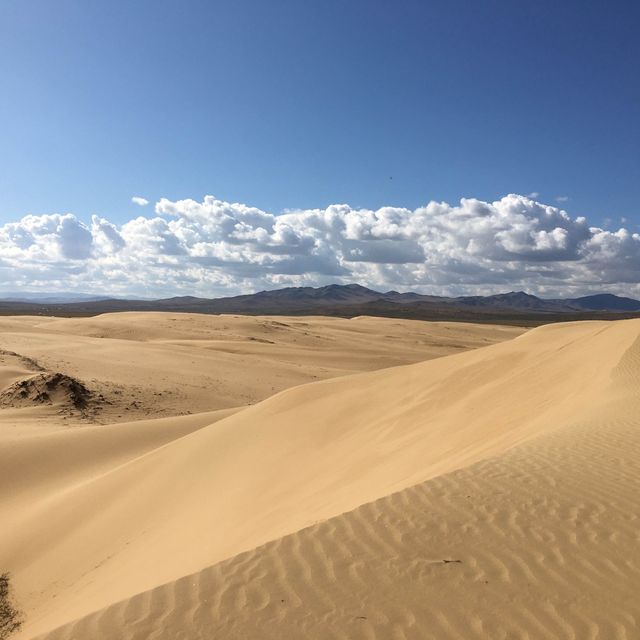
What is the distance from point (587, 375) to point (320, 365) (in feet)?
65.5

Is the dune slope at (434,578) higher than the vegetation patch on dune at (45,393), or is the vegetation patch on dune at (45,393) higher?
the dune slope at (434,578)

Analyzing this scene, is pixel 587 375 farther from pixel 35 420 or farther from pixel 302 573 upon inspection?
pixel 35 420

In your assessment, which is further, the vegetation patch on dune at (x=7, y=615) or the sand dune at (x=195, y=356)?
the sand dune at (x=195, y=356)

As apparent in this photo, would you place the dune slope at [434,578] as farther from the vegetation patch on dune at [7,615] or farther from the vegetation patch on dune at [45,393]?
the vegetation patch on dune at [45,393]

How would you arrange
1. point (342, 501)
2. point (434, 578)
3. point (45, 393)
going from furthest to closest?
point (45, 393) < point (342, 501) < point (434, 578)

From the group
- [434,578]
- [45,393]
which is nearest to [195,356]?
[45,393]

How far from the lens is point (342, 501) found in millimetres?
6121

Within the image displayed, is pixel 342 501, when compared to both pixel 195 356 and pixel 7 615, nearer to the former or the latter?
pixel 7 615

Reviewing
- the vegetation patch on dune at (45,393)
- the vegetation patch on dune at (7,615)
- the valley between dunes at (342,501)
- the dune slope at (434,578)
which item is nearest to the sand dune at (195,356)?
the valley between dunes at (342,501)

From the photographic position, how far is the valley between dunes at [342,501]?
327 cm

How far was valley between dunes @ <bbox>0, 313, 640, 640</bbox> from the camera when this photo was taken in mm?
3271

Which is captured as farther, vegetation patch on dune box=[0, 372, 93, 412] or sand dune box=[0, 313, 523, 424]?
sand dune box=[0, 313, 523, 424]

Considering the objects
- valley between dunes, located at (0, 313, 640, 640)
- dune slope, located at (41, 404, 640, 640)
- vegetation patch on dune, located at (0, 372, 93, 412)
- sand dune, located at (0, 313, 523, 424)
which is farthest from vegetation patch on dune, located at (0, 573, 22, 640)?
vegetation patch on dune, located at (0, 372, 93, 412)

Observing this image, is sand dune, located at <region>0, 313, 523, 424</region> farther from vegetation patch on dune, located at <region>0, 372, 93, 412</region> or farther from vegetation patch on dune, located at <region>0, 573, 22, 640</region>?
vegetation patch on dune, located at <region>0, 573, 22, 640</region>
